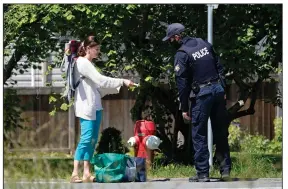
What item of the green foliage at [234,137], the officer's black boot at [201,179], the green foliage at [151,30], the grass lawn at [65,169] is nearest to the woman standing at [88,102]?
the grass lawn at [65,169]

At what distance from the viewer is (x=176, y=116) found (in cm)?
1534

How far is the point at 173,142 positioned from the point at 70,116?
6876mm

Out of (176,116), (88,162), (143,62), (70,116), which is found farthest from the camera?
(70,116)

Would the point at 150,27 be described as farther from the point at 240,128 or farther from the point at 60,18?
the point at 240,128

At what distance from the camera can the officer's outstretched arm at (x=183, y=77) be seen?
9.80 meters

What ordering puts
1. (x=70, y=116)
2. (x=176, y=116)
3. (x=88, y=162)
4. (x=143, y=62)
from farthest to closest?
(x=70, y=116), (x=176, y=116), (x=143, y=62), (x=88, y=162)

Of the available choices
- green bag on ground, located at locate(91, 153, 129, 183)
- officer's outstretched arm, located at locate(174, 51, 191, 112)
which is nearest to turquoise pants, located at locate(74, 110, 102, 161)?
green bag on ground, located at locate(91, 153, 129, 183)

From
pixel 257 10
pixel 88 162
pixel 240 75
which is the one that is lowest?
pixel 88 162

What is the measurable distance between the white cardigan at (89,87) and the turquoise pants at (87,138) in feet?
0.22

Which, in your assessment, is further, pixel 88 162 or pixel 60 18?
pixel 60 18

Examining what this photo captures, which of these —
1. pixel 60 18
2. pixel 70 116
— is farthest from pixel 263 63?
pixel 70 116

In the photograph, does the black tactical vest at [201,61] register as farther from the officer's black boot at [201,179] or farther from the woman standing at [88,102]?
the officer's black boot at [201,179]

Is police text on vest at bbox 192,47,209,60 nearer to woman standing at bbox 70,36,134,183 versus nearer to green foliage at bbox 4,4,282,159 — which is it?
woman standing at bbox 70,36,134,183

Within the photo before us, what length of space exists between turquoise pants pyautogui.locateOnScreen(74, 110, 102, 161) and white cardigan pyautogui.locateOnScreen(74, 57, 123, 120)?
7cm
